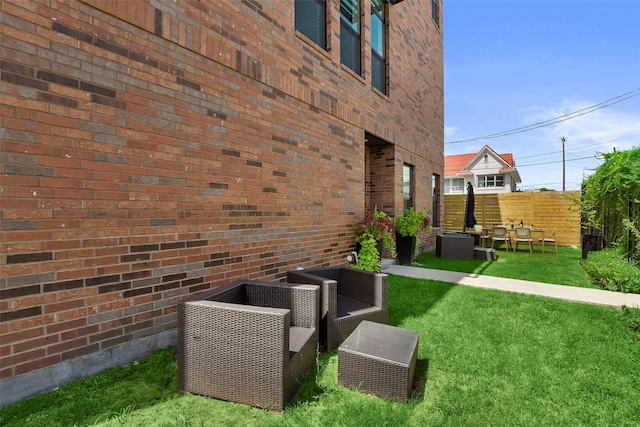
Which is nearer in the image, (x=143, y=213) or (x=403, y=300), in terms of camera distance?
(x=143, y=213)

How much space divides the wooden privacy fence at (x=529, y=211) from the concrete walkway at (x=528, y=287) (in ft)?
23.1

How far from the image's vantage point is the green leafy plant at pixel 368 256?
5.41 m

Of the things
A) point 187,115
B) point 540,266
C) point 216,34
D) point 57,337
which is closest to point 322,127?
point 216,34

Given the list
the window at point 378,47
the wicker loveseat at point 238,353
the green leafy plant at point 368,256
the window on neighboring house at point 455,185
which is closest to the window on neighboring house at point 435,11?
the window at point 378,47

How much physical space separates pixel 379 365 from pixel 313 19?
211 inches

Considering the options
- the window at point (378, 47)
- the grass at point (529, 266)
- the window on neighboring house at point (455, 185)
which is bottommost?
the grass at point (529, 266)

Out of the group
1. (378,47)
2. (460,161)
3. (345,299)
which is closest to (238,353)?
(345,299)

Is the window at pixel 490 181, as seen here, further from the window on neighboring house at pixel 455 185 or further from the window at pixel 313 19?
the window at pixel 313 19

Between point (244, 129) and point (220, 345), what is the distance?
247 centimetres

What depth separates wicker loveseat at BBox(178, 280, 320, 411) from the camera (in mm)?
1924

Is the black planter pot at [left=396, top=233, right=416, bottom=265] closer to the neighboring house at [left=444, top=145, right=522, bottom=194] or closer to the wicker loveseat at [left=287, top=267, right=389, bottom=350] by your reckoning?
the wicker loveseat at [left=287, top=267, right=389, bottom=350]

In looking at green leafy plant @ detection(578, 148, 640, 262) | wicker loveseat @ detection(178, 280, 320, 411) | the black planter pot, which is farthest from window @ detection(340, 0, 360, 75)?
green leafy plant @ detection(578, 148, 640, 262)

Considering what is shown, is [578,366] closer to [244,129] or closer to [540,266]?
[244,129]

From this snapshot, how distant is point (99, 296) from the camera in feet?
7.76
